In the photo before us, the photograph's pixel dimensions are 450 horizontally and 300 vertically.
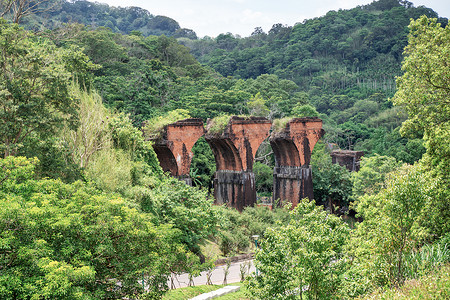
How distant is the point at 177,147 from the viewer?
18.6 metres

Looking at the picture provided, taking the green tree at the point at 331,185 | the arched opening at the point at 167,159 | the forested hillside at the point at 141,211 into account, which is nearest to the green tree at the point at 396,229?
the forested hillside at the point at 141,211

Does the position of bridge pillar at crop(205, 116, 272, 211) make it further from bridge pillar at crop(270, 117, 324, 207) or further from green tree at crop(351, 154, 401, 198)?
green tree at crop(351, 154, 401, 198)

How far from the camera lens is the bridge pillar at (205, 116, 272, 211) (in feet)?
67.2

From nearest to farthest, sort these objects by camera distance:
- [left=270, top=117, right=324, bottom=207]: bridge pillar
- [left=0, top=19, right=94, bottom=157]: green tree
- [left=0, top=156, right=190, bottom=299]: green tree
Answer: [left=0, top=156, right=190, bottom=299]: green tree, [left=0, top=19, right=94, bottom=157]: green tree, [left=270, top=117, right=324, bottom=207]: bridge pillar

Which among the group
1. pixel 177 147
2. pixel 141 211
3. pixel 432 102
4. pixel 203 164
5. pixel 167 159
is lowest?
pixel 141 211

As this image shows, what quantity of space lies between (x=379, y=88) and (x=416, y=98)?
44033 millimetres

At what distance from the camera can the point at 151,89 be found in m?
24.8

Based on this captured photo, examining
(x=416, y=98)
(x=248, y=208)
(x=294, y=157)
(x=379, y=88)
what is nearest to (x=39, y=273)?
(x=416, y=98)

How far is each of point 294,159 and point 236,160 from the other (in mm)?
3622

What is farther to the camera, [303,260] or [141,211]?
[141,211]

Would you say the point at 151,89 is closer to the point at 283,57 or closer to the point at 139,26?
the point at 283,57

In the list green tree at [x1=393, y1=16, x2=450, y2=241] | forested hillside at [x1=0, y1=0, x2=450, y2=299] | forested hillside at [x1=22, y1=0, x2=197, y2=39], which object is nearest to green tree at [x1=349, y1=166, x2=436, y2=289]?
forested hillside at [x1=0, y1=0, x2=450, y2=299]

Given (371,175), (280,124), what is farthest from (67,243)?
(371,175)

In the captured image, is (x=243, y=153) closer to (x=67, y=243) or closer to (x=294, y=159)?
(x=294, y=159)
